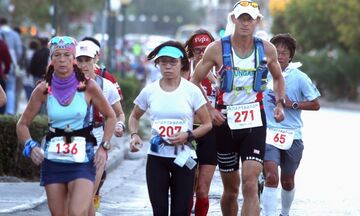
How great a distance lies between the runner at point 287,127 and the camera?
449 inches

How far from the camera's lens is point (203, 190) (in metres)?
10.7

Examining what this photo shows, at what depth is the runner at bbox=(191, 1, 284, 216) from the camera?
33.1 feet

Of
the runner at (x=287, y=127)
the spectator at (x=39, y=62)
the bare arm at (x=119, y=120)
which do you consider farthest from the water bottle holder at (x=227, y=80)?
the spectator at (x=39, y=62)

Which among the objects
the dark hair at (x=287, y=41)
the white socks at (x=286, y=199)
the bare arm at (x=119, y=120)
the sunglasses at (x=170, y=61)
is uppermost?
the dark hair at (x=287, y=41)

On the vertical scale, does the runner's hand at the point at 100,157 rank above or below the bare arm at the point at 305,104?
below

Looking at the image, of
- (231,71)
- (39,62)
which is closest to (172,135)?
(231,71)

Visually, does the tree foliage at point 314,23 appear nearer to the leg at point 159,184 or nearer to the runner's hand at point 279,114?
the runner's hand at point 279,114

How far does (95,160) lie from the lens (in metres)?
8.83

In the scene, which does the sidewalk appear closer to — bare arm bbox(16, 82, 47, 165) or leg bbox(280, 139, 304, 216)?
leg bbox(280, 139, 304, 216)

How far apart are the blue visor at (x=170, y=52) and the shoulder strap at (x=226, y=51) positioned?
0.62 meters

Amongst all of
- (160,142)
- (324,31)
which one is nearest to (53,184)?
(160,142)

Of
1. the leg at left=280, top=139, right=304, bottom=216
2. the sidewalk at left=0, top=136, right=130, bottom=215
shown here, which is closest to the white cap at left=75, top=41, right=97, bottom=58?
the sidewalk at left=0, top=136, right=130, bottom=215

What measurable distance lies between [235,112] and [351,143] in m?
13.8

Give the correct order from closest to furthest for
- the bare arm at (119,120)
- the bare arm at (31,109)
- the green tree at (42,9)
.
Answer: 1. the bare arm at (31,109)
2. the bare arm at (119,120)
3. the green tree at (42,9)
